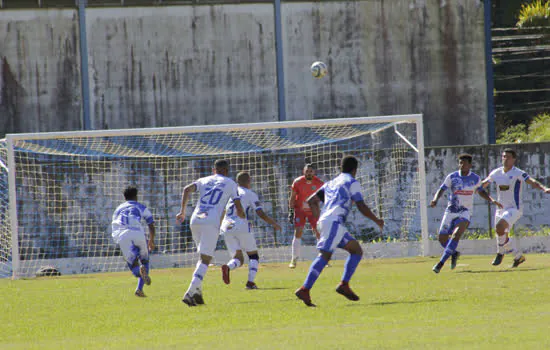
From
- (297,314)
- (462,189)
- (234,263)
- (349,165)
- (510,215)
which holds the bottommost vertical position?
(297,314)

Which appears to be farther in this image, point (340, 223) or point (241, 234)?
point (241, 234)

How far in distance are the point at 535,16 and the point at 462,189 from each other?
59.9ft

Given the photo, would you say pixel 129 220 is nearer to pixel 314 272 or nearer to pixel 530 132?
pixel 314 272

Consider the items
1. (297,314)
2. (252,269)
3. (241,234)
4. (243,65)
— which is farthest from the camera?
(243,65)

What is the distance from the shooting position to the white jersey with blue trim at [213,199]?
461 inches

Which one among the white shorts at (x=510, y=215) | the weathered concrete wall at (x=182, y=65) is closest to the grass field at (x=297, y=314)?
the white shorts at (x=510, y=215)

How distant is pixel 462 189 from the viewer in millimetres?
15164

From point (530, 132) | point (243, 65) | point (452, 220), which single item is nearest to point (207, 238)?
point (452, 220)

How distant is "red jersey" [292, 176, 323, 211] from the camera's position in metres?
17.7

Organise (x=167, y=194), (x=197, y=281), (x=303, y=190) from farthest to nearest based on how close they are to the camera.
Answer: (x=167, y=194), (x=303, y=190), (x=197, y=281)

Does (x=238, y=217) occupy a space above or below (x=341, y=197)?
below

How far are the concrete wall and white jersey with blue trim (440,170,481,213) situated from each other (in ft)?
46.3

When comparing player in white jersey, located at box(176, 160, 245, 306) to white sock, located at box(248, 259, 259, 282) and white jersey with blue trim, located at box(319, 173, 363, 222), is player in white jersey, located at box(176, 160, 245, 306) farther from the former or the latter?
white sock, located at box(248, 259, 259, 282)

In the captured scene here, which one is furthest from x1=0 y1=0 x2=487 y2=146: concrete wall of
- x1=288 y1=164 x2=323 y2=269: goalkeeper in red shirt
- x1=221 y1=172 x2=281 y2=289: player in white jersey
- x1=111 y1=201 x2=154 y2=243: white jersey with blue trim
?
x1=111 y1=201 x2=154 y2=243: white jersey with blue trim
